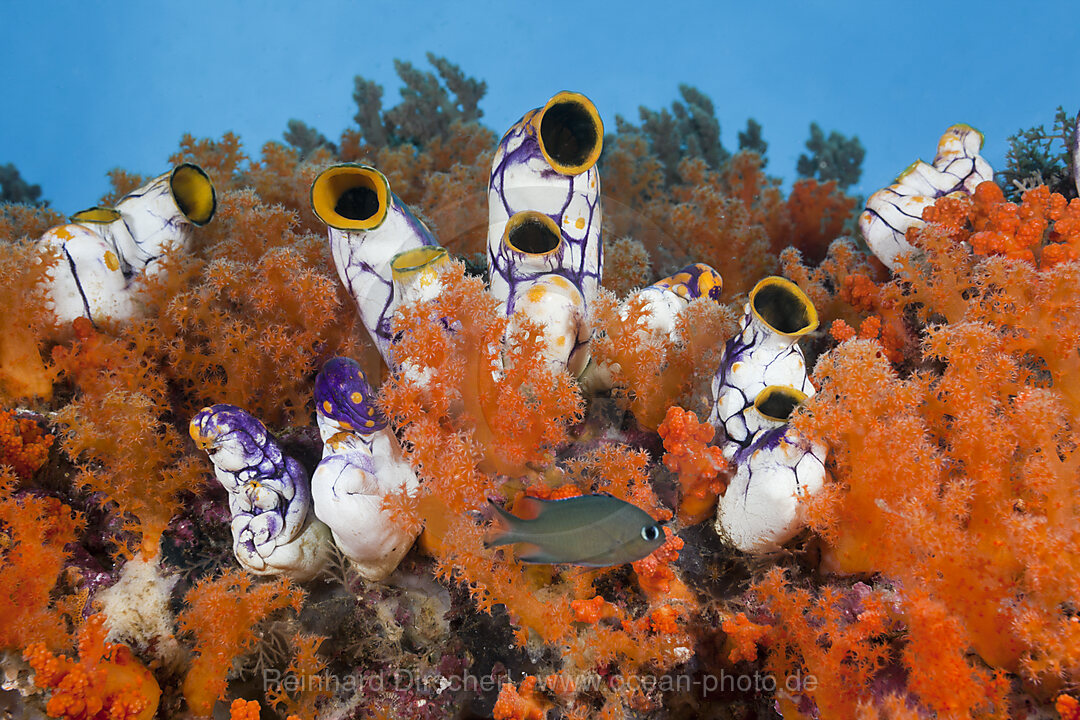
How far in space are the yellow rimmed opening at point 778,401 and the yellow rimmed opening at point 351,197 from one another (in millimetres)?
1412

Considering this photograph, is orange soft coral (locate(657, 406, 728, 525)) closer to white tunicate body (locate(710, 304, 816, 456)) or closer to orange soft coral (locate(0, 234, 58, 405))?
white tunicate body (locate(710, 304, 816, 456))

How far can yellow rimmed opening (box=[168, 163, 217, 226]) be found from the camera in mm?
2457

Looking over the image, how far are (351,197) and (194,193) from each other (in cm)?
88

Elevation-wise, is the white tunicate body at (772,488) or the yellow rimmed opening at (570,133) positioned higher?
the yellow rimmed opening at (570,133)

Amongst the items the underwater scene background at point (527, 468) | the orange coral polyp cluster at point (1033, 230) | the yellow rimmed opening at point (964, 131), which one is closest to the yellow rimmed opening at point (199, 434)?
the underwater scene background at point (527, 468)

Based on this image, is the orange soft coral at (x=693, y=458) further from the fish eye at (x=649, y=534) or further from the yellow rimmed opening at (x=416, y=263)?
the yellow rimmed opening at (x=416, y=263)

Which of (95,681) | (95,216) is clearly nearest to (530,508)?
(95,681)

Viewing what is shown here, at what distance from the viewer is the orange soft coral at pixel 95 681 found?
1513 mm

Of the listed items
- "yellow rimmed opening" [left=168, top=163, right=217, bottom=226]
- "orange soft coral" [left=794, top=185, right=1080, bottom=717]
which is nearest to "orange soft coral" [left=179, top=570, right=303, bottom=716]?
"yellow rimmed opening" [left=168, top=163, right=217, bottom=226]

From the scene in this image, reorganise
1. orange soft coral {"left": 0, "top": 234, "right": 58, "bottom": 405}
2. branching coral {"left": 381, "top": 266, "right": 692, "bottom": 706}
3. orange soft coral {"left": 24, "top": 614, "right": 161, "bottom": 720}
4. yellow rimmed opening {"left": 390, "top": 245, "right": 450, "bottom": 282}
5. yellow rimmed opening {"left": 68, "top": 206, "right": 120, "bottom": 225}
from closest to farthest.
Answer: orange soft coral {"left": 24, "top": 614, "right": 161, "bottom": 720}, branching coral {"left": 381, "top": 266, "right": 692, "bottom": 706}, yellow rimmed opening {"left": 390, "top": 245, "right": 450, "bottom": 282}, orange soft coral {"left": 0, "top": 234, "right": 58, "bottom": 405}, yellow rimmed opening {"left": 68, "top": 206, "right": 120, "bottom": 225}

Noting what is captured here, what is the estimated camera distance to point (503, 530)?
1512 millimetres

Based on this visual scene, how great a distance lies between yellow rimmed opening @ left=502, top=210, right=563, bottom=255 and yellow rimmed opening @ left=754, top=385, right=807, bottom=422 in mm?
854

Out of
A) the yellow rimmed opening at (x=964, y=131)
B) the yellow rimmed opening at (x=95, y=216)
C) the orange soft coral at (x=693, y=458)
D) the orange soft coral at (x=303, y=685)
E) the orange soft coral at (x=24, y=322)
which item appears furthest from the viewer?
the yellow rimmed opening at (x=964, y=131)

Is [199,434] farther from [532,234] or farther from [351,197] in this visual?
[532,234]
